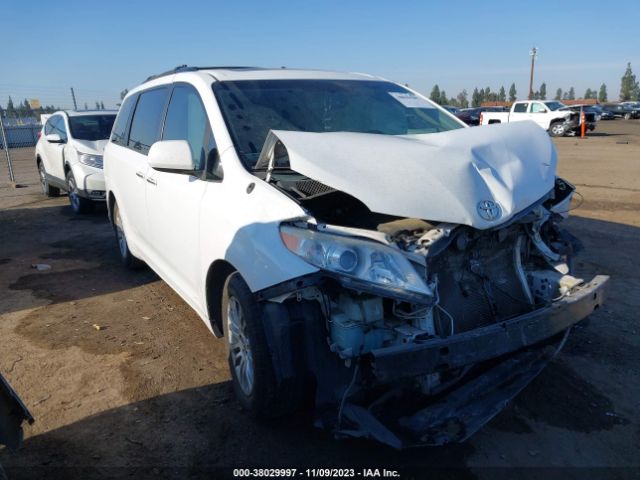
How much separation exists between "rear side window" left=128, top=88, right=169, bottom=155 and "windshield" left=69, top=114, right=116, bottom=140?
526 cm

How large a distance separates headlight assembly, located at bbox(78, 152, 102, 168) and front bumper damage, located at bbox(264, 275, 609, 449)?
25.0 ft

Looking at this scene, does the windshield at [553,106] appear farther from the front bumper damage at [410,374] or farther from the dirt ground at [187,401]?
the front bumper damage at [410,374]

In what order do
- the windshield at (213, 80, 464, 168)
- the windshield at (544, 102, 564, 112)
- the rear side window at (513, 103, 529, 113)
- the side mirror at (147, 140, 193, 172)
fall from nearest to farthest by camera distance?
the side mirror at (147, 140, 193, 172), the windshield at (213, 80, 464, 168), the windshield at (544, 102, 564, 112), the rear side window at (513, 103, 529, 113)

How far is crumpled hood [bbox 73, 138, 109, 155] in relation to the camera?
30.8 ft

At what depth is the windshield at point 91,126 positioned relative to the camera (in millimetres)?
10094

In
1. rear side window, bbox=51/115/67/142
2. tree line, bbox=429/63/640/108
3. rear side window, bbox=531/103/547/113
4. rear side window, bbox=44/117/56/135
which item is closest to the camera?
rear side window, bbox=51/115/67/142

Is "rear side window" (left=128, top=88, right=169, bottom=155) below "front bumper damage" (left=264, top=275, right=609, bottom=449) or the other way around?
the other way around

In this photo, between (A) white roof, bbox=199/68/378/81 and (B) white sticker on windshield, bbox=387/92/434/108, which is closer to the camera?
(A) white roof, bbox=199/68/378/81

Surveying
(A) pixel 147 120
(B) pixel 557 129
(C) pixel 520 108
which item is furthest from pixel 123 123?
(C) pixel 520 108

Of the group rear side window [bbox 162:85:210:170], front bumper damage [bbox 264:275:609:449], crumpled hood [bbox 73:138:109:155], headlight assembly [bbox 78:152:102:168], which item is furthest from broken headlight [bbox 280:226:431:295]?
crumpled hood [bbox 73:138:109:155]

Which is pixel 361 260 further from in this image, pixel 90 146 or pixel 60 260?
pixel 90 146

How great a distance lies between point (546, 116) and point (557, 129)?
3.07 ft

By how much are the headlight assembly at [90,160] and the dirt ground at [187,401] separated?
12.3 ft

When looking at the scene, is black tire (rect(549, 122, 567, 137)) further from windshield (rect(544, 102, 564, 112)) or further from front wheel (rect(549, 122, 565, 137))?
windshield (rect(544, 102, 564, 112))
